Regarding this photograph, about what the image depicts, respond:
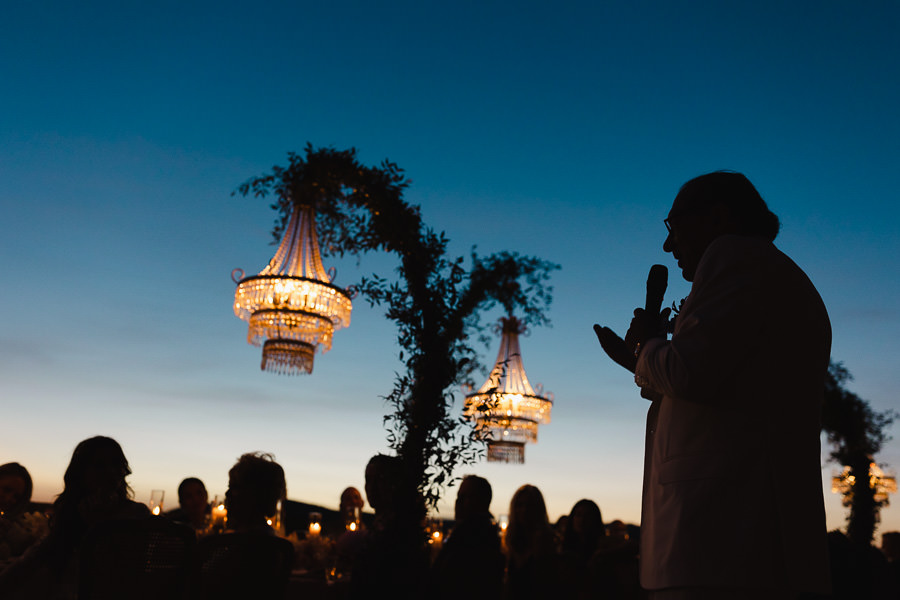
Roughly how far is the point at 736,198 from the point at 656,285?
0.90 ft

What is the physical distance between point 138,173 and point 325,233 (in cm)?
642

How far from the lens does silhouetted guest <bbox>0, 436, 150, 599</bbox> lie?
2568mm

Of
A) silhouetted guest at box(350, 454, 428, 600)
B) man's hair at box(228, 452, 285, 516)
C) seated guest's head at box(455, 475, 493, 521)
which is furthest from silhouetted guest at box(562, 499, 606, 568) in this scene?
man's hair at box(228, 452, 285, 516)

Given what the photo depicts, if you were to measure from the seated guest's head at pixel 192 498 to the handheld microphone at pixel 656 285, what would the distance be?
17.7 feet

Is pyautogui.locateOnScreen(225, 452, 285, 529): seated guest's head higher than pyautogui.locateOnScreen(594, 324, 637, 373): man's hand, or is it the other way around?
pyautogui.locateOnScreen(594, 324, 637, 373): man's hand

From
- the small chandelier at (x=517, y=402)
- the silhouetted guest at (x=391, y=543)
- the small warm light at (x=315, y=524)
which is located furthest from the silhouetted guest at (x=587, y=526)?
the small chandelier at (x=517, y=402)

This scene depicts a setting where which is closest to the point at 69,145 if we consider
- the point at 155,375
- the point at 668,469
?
the point at 155,375

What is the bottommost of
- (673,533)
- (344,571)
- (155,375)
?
(344,571)

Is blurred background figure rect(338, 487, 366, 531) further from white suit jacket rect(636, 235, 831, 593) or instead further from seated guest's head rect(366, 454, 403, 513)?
white suit jacket rect(636, 235, 831, 593)

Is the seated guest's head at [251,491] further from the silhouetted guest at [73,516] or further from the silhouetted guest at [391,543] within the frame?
the silhouetted guest at [391,543]

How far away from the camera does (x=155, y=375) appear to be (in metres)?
13.9


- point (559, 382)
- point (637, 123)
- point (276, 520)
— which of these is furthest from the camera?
point (559, 382)

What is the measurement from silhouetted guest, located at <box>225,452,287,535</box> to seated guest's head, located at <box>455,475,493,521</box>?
1.85m

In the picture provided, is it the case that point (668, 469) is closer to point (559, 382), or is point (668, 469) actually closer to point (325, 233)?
point (325, 233)
